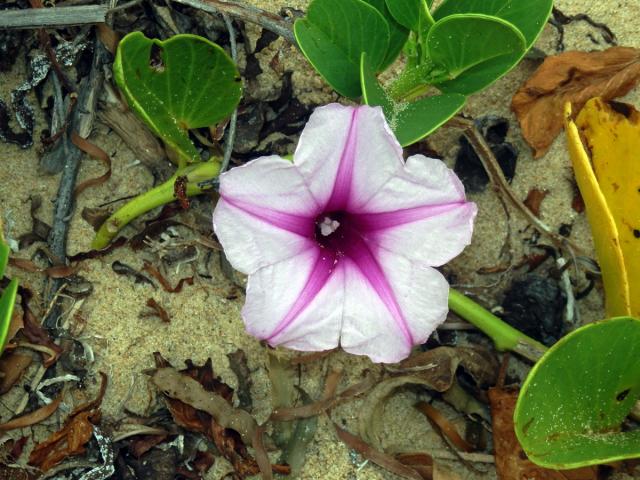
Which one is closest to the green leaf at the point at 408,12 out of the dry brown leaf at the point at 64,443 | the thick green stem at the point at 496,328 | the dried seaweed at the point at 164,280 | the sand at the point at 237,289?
the sand at the point at 237,289

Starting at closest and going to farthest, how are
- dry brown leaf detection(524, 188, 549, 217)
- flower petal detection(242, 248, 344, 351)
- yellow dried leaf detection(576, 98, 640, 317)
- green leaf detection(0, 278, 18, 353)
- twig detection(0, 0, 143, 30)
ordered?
green leaf detection(0, 278, 18, 353) < flower petal detection(242, 248, 344, 351) < yellow dried leaf detection(576, 98, 640, 317) < twig detection(0, 0, 143, 30) < dry brown leaf detection(524, 188, 549, 217)

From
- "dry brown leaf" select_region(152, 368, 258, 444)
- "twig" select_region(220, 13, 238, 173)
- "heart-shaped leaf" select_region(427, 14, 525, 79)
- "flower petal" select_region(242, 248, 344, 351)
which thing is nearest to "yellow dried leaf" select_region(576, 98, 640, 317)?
"heart-shaped leaf" select_region(427, 14, 525, 79)

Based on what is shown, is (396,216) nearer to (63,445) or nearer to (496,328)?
(496,328)

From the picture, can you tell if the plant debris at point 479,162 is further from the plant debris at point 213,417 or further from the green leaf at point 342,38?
the plant debris at point 213,417

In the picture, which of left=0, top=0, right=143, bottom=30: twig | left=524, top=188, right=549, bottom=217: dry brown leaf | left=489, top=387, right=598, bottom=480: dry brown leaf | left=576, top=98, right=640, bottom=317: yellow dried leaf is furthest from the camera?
left=524, top=188, right=549, bottom=217: dry brown leaf

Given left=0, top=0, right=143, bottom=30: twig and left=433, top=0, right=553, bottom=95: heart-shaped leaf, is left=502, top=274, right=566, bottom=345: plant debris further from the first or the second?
left=0, top=0, right=143, bottom=30: twig

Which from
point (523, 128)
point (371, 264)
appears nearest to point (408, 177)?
point (371, 264)

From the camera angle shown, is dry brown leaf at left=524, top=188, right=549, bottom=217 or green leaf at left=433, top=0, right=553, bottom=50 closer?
green leaf at left=433, top=0, right=553, bottom=50

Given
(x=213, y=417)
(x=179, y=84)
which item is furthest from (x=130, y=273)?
(x=179, y=84)

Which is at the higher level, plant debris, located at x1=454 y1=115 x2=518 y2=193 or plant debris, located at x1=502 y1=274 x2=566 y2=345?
plant debris, located at x1=454 y1=115 x2=518 y2=193
